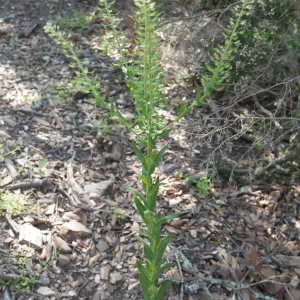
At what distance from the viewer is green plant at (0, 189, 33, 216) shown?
3123mm

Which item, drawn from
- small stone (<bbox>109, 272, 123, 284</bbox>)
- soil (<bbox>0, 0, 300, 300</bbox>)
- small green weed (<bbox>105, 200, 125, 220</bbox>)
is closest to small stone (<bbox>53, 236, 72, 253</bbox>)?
soil (<bbox>0, 0, 300, 300</bbox>)

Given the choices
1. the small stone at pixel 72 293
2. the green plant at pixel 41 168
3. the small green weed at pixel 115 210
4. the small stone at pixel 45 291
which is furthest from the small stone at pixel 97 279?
the green plant at pixel 41 168

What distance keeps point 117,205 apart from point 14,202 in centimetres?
82

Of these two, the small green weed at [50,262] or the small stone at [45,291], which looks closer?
the small stone at [45,291]

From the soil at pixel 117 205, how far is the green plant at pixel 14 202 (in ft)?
0.17

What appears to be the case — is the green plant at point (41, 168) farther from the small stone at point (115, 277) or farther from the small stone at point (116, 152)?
the small stone at point (115, 277)

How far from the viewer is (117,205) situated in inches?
136

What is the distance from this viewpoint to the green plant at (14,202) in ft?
10.2

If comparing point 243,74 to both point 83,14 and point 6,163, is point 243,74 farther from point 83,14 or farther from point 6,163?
point 83,14

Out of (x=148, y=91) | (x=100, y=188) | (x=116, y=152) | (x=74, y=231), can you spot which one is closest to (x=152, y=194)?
(x=148, y=91)

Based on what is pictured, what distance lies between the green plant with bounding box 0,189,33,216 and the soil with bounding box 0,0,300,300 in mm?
53

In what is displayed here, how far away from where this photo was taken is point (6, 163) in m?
3.50

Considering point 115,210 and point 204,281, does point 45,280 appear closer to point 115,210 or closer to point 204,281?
point 115,210

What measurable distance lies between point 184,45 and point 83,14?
2379 millimetres
